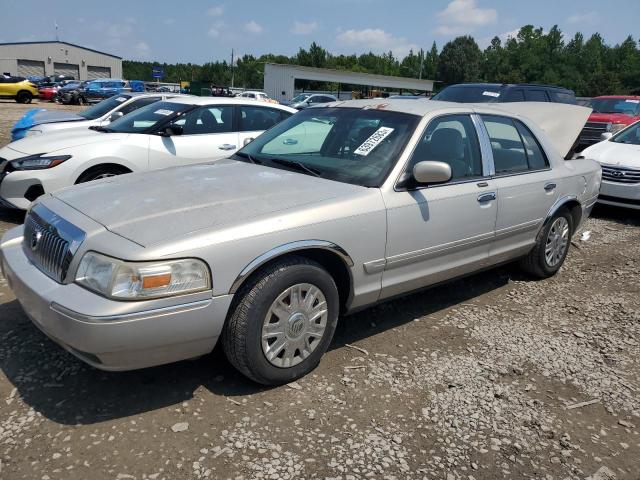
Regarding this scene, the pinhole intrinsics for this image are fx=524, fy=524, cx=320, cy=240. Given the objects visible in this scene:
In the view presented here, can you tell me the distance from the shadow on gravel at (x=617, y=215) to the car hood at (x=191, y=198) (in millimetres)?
6373

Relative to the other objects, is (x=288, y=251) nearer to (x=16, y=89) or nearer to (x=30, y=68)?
(x=16, y=89)

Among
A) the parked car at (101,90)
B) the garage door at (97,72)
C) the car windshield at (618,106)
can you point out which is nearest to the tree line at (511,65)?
the garage door at (97,72)

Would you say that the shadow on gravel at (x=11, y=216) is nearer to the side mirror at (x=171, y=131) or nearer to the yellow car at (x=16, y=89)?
the side mirror at (x=171, y=131)

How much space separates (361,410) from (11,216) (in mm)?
5375

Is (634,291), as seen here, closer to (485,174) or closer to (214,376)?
(485,174)

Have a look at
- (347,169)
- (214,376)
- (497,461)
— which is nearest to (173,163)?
(347,169)

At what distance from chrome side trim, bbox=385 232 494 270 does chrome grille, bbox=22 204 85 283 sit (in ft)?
6.08

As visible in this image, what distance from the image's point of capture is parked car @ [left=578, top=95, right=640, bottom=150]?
12422 millimetres

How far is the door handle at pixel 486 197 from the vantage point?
392 centimetres

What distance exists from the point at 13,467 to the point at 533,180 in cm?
414

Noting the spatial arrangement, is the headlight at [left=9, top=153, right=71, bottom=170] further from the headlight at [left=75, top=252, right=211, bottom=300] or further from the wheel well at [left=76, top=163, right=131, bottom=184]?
the headlight at [left=75, top=252, right=211, bottom=300]

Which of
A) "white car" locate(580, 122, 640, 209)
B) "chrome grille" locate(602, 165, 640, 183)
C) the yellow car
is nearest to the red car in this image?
the yellow car

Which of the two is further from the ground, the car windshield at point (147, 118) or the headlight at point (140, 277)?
the car windshield at point (147, 118)

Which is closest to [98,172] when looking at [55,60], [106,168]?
[106,168]
